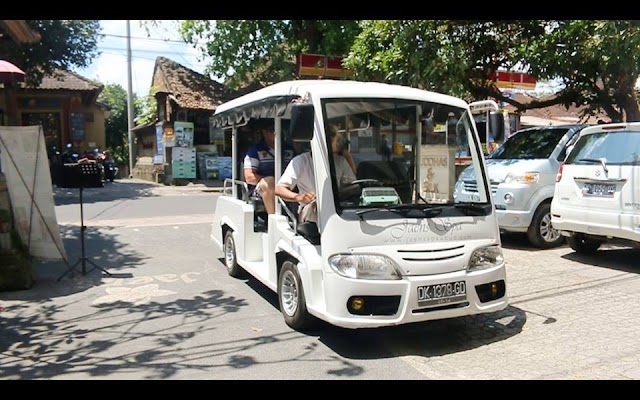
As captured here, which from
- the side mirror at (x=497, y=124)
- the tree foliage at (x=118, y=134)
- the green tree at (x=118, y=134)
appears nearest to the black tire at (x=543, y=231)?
the side mirror at (x=497, y=124)

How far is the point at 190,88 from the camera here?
23984 millimetres

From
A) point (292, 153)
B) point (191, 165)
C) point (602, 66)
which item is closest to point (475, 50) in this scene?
point (602, 66)

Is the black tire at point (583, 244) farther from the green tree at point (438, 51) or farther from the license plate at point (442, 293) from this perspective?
the license plate at point (442, 293)

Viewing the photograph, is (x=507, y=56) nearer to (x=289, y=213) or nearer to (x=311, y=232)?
(x=289, y=213)

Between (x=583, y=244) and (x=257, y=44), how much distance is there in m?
14.1

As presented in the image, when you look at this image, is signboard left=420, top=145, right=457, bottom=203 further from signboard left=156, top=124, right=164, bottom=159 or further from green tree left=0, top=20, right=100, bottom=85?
signboard left=156, top=124, right=164, bottom=159

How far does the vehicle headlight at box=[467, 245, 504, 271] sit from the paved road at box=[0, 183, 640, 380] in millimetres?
690

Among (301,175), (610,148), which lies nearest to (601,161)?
(610,148)

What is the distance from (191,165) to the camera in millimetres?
22531

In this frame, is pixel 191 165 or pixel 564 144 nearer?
pixel 564 144

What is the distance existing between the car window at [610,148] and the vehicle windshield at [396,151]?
3.04 metres

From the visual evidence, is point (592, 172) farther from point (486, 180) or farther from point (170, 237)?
point (170, 237)

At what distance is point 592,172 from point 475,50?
4.34m

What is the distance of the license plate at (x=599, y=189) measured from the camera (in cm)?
690
